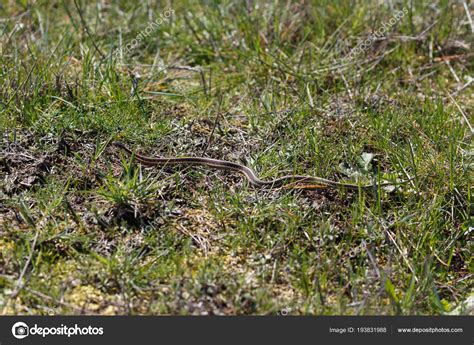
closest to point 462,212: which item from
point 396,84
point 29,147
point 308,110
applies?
point 308,110

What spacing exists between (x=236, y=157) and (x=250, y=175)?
1.14ft

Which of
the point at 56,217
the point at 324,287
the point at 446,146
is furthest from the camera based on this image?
the point at 446,146

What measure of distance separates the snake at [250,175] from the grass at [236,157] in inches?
2.6

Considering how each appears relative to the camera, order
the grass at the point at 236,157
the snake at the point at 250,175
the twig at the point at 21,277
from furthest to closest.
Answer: the snake at the point at 250,175 → the grass at the point at 236,157 → the twig at the point at 21,277

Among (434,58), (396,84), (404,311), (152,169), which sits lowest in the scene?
(404,311)

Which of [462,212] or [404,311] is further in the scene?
[462,212]

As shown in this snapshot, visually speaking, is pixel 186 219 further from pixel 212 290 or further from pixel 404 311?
pixel 404 311

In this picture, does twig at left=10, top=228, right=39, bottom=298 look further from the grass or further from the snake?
the snake

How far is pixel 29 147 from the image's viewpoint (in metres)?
4.69

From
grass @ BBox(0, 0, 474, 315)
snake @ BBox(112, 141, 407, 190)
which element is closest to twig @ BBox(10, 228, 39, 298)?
grass @ BBox(0, 0, 474, 315)

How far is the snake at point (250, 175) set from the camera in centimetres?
453

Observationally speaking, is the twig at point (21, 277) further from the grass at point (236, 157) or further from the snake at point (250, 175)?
the snake at point (250, 175)

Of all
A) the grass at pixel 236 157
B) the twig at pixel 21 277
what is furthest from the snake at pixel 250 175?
the twig at pixel 21 277

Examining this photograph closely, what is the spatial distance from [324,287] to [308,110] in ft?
6.19
